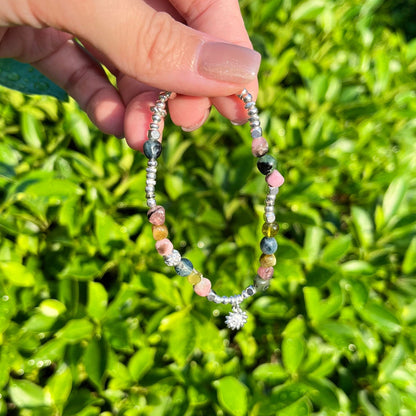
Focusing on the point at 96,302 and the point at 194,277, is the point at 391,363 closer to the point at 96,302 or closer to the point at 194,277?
the point at 194,277

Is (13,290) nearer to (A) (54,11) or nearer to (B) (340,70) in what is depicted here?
(A) (54,11)

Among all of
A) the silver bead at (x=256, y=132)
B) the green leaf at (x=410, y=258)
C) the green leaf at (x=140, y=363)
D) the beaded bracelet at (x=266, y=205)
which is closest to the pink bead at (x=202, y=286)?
the beaded bracelet at (x=266, y=205)

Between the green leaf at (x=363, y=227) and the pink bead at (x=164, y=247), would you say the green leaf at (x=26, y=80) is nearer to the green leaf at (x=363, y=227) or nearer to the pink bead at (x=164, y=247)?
the pink bead at (x=164, y=247)

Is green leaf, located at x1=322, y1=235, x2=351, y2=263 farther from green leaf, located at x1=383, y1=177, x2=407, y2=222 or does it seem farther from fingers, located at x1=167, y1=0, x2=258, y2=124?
fingers, located at x1=167, y1=0, x2=258, y2=124

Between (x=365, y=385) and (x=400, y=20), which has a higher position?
(x=400, y=20)

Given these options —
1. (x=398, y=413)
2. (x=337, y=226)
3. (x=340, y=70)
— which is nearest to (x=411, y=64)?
(x=340, y=70)

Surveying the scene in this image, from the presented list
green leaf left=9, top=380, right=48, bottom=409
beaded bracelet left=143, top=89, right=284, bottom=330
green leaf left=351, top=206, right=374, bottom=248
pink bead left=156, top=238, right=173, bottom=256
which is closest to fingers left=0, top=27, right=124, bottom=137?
beaded bracelet left=143, top=89, right=284, bottom=330
